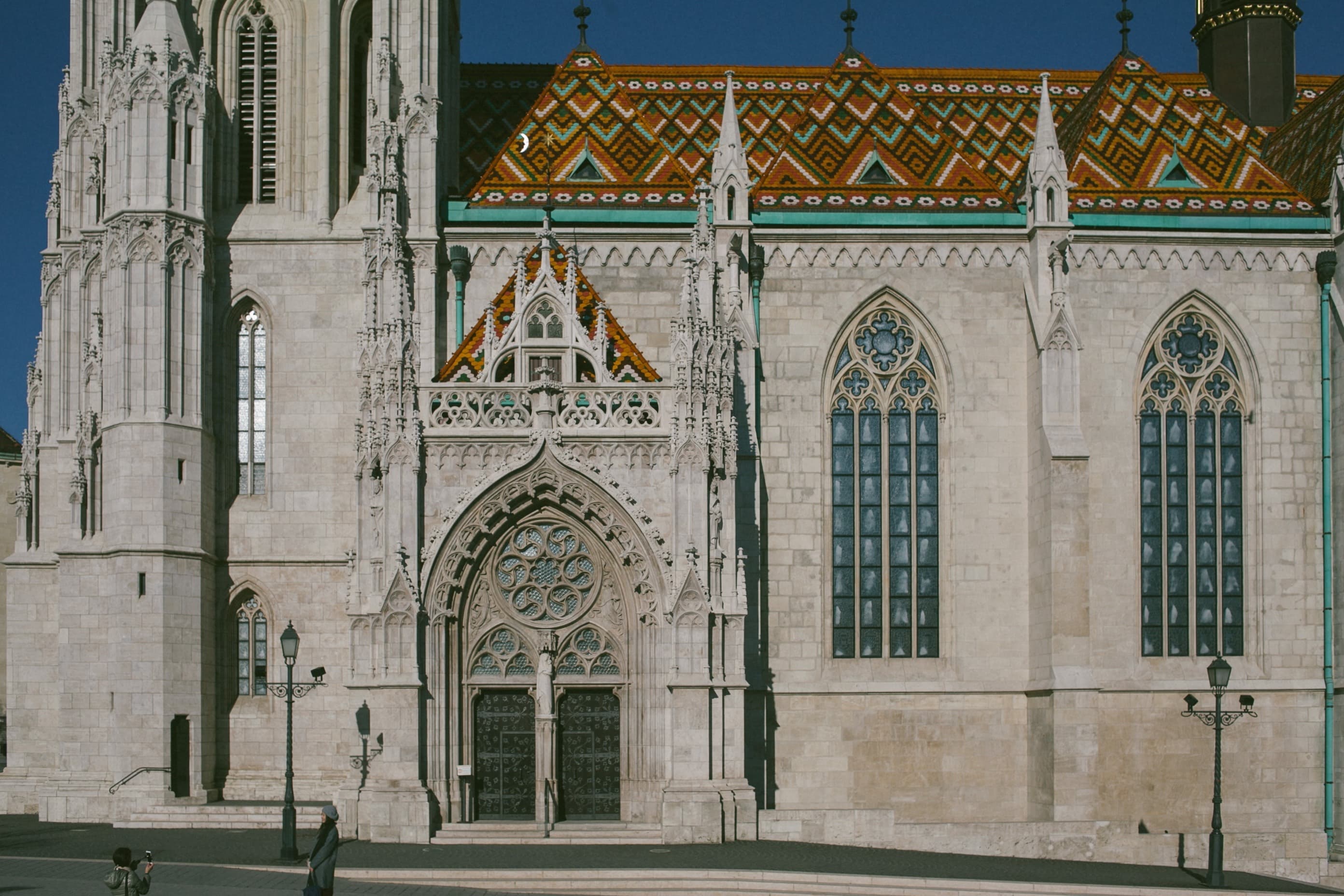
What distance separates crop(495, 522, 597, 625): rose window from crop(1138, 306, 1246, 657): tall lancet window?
416 inches

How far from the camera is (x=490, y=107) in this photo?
3397 cm

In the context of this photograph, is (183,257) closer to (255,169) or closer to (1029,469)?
(255,169)

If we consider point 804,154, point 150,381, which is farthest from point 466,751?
point 804,154

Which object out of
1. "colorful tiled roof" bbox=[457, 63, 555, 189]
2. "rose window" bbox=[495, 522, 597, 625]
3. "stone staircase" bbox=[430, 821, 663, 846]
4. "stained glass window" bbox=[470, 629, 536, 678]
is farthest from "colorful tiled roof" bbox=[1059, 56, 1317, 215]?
"stone staircase" bbox=[430, 821, 663, 846]

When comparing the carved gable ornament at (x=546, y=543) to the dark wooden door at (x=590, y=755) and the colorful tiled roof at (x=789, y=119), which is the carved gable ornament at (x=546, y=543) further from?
the colorful tiled roof at (x=789, y=119)

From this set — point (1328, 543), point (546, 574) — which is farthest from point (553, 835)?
point (1328, 543)

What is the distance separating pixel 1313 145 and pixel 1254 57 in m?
4.39

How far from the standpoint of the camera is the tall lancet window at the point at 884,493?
29.6m

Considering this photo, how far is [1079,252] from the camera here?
30.3m

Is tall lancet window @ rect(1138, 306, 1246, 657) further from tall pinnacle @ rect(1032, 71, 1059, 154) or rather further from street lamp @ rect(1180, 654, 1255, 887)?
tall pinnacle @ rect(1032, 71, 1059, 154)

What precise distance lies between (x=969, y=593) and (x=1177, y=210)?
7.96 metres

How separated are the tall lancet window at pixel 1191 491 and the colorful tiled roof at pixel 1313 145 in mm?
3850

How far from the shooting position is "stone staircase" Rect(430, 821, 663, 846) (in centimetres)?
2375

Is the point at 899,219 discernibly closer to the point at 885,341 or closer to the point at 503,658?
the point at 885,341
